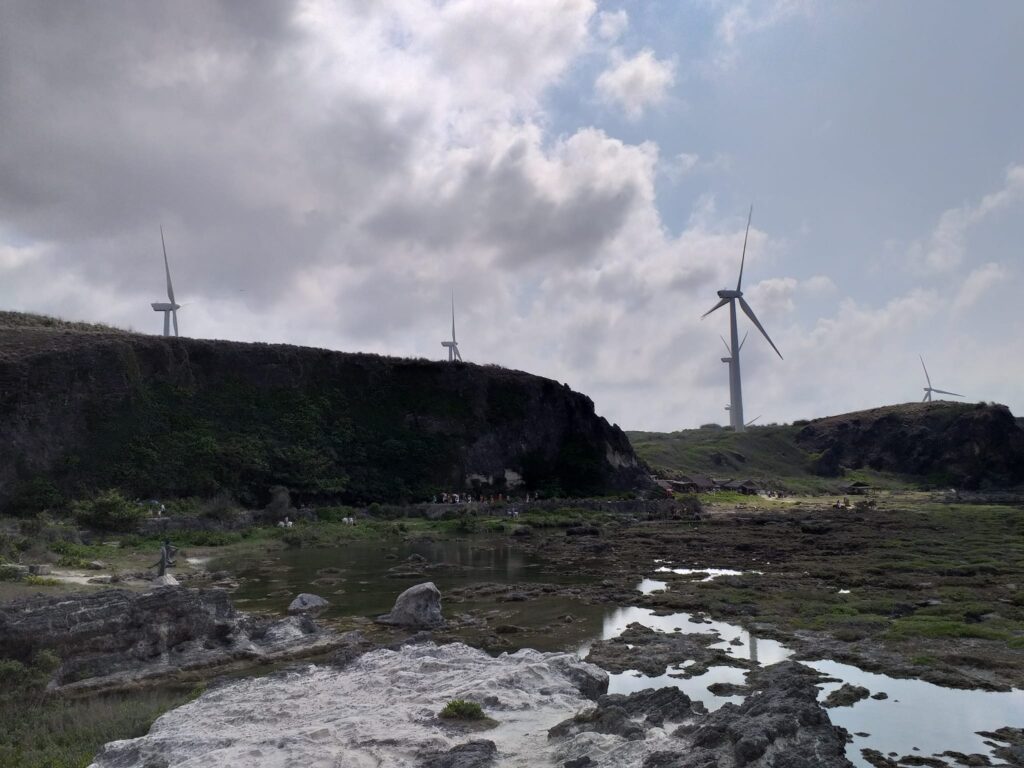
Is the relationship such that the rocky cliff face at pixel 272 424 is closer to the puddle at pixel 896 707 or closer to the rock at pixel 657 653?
the rock at pixel 657 653

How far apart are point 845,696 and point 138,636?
1650 centimetres

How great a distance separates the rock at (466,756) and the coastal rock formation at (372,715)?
0.8 inches

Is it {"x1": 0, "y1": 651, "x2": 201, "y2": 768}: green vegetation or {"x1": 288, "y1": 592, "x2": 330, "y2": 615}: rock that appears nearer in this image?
{"x1": 0, "y1": 651, "x2": 201, "y2": 768}: green vegetation

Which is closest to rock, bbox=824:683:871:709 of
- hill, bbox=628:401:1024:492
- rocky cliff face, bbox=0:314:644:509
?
rocky cliff face, bbox=0:314:644:509

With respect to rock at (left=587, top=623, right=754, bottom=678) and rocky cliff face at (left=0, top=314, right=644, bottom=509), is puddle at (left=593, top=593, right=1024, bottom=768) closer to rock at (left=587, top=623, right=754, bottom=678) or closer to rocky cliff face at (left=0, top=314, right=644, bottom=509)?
rock at (left=587, top=623, right=754, bottom=678)

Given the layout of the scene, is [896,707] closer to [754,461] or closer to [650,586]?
[650,586]

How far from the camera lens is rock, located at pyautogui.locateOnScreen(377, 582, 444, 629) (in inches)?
943

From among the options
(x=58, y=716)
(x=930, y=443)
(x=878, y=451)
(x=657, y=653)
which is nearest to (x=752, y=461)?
(x=878, y=451)

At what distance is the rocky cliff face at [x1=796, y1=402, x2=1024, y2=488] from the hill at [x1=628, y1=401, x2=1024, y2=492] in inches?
5.4

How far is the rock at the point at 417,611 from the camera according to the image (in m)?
24.0

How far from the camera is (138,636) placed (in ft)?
61.2

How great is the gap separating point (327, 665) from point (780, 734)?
11.7m

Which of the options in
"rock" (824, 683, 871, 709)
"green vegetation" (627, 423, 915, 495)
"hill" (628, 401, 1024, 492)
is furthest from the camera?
"hill" (628, 401, 1024, 492)

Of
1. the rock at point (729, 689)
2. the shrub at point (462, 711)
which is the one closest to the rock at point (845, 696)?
the rock at point (729, 689)
